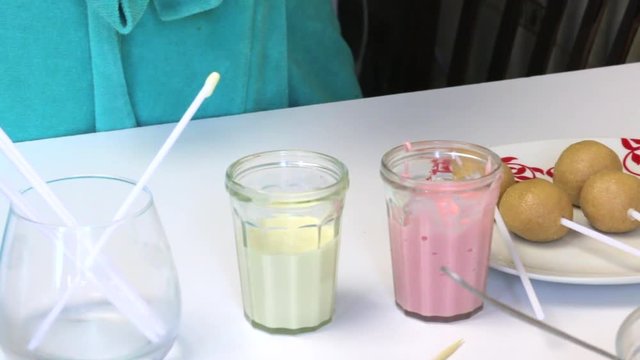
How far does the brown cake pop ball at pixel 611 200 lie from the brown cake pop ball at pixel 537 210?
0.02 meters

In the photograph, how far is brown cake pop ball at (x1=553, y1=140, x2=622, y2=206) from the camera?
0.69 metres

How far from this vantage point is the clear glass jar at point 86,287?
1.62ft

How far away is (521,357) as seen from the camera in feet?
1.84

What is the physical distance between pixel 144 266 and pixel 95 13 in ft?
1.48

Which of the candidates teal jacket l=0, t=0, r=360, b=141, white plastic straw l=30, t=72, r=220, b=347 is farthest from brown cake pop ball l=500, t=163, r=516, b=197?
teal jacket l=0, t=0, r=360, b=141

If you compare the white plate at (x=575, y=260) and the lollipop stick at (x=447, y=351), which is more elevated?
the white plate at (x=575, y=260)

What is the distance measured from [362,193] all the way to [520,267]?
0.21 meters

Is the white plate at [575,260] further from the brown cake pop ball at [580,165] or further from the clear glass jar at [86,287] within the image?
the clear glass jar at [86,287]

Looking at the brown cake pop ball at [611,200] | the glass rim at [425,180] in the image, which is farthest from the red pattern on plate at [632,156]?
the glass rim at [425,180]

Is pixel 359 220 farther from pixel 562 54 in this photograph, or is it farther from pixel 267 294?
pixel 562 54

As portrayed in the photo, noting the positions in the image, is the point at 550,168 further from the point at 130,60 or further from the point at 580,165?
the point at 130,60

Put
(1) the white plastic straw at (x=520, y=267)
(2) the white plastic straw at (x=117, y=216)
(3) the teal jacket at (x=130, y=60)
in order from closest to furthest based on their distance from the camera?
(2) the white plastic straw at (x=117, y=216) → (1) the white plastic straw at (x=520, y=267) → (3) the teal jacket at (x=130, y=60)

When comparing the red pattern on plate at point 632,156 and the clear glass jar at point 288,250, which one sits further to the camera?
the red pattern on plate at point 632,156

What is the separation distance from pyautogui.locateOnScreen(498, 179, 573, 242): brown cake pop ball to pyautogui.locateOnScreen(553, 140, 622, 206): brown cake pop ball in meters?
0.04
